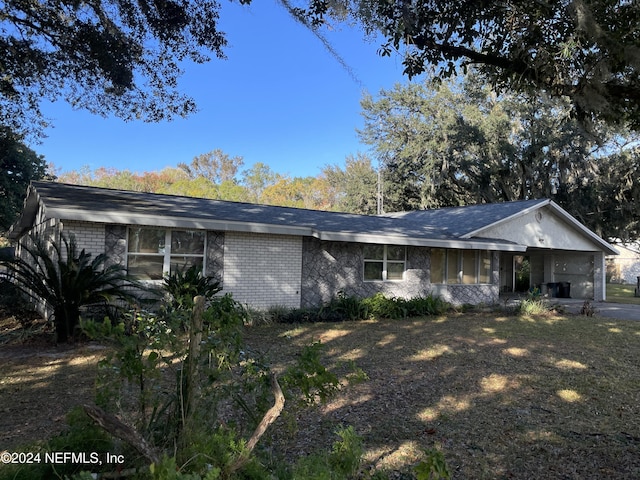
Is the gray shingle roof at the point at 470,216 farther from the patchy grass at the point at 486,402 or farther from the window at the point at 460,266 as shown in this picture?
the patchy grass at the point at 486,402

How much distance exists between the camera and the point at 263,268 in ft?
38.2

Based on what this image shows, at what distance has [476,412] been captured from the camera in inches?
191

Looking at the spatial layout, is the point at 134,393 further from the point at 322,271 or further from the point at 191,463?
the point at 322,271

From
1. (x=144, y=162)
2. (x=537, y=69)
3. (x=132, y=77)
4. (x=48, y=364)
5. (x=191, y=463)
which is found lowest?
(x=48, y=364)

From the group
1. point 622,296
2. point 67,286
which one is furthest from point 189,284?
point 622,296

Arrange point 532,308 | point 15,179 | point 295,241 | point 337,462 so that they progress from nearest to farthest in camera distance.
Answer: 1. point 337,462
2. point 295,241
3. point 532,308
4. point 15,179

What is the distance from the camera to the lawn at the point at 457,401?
3.75 meters

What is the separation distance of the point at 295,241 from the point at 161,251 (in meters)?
3.70

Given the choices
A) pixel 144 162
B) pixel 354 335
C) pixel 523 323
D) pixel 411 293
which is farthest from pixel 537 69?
pixel 144 162

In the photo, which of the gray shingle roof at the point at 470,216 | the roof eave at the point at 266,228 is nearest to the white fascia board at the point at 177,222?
the roof eave at the point at 266,228

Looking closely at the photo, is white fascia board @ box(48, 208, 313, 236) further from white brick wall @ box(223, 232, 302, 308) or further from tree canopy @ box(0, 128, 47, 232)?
tree canopy @ box(0, 128, 47, 232)

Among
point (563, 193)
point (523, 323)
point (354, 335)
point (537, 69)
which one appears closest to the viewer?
point (537, 69)

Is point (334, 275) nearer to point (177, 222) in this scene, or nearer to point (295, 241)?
point (295, 241)

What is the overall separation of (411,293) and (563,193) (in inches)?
654
